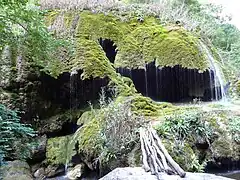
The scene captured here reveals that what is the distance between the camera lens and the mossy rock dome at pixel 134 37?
9.22 metres

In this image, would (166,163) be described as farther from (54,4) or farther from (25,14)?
(54,4)

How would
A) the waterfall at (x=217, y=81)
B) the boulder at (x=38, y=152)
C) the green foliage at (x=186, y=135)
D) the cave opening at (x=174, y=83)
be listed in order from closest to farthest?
1. the green foliage at (x=186, y=135)
2. the boulder at (x=38, y=152)
3. the cave opening at (x=174, y=83)
4. the waterfall at (x=217, y=81)

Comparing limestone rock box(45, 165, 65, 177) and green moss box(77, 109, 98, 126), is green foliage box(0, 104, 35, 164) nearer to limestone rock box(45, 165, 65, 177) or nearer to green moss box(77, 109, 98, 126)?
limestone rock box(45, 165, 65, 177)

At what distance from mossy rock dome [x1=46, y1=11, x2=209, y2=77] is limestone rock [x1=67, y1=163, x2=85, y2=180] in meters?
3.50

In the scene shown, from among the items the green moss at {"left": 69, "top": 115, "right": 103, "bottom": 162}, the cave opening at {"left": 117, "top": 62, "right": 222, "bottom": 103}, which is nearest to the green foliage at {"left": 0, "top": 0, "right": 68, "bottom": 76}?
the green moss at {"left": 69, "top": 115, "right": 103, "bottom": 162}

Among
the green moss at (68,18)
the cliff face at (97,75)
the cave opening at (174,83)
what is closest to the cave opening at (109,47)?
the cliff face at (97,75)

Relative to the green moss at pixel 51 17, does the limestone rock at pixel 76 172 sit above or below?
below

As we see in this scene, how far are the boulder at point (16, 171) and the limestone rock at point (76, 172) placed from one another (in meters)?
0.80

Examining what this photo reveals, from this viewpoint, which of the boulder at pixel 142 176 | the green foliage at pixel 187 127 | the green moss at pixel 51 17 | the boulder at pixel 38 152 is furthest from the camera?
the green moss at pixel 51 17

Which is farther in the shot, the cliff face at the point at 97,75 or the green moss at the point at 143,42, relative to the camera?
the green moss at the point at 143,42

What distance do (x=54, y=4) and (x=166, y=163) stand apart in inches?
312

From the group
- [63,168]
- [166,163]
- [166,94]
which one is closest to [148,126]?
[166,163]

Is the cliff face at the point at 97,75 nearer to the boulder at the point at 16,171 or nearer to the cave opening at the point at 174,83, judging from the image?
the cave opening at the point at 174,83

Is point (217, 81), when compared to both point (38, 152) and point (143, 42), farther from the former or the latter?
point (38, 152)
